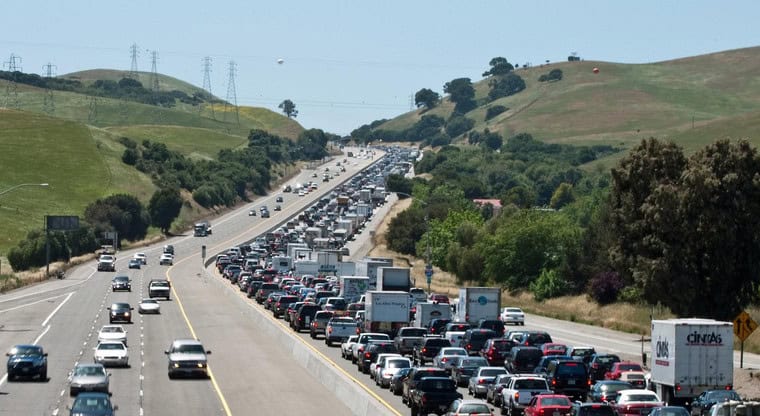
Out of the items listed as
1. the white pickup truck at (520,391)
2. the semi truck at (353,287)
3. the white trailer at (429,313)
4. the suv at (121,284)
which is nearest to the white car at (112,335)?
the white trailer at (429,313)

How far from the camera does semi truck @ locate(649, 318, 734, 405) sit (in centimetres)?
4059

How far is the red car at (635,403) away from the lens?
120 ft

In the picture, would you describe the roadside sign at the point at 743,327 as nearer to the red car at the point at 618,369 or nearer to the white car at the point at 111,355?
the red car at the point at 618,369

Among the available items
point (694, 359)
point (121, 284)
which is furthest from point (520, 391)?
point (121, 284)

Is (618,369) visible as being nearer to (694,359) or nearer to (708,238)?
Result: (694,359)

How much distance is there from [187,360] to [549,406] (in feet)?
59.7

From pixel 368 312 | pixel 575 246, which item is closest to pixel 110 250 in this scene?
pixel 575 246

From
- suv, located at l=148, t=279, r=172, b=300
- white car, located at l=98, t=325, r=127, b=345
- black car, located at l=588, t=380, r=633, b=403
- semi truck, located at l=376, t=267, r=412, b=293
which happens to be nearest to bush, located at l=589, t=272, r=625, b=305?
semi truck, located at l=376, t=267, r=412, b=293

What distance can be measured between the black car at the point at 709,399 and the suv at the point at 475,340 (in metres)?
19.5

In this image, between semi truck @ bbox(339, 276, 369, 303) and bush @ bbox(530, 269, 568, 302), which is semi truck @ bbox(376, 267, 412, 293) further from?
bush @ bbox(530, 269, 568, 302)

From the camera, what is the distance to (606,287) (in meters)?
95.2

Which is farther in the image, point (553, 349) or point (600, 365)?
point (553, 349)

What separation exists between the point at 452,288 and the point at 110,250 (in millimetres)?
56530

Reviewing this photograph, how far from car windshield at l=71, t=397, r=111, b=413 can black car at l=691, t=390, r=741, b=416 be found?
1541 centimetres
